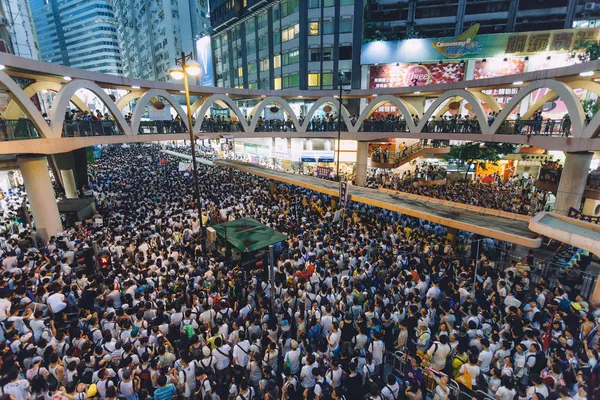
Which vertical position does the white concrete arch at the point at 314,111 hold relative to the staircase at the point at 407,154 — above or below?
above

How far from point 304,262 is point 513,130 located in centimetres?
1488

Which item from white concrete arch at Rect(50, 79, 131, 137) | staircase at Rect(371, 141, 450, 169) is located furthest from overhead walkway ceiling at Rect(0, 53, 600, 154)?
staircase at Rect(371, 141, 450, 169)

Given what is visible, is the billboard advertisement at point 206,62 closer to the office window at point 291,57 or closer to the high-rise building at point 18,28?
the office window at point 291,57

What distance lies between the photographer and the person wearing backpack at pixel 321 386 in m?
5.23

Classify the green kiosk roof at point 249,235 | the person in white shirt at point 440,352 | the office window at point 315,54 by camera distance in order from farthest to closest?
the office window at point 315,54 → the green kiosk roof at point 249,235 → the person in white shirt at point 440,352

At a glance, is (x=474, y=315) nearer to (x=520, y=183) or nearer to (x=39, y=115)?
(x=39, y=115)

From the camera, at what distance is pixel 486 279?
9039 mm

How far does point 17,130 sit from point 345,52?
91.2ft

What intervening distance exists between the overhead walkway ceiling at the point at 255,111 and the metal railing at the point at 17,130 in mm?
62

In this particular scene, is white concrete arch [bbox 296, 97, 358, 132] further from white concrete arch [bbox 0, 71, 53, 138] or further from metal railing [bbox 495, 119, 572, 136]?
white concrete arch [bbox 0, 71, 53, 138]

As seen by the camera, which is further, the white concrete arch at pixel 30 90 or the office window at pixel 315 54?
the office window at pixel 315 54


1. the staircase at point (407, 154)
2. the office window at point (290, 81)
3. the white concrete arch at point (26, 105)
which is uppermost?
the office window at point (290, 81)

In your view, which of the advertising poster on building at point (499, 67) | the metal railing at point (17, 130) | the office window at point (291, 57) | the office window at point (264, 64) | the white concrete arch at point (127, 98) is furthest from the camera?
the office window at point (264, 64)

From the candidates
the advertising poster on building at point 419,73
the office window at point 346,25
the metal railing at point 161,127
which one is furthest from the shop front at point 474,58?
the metal railing at point 161,127
